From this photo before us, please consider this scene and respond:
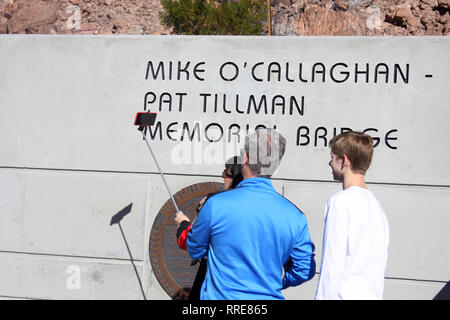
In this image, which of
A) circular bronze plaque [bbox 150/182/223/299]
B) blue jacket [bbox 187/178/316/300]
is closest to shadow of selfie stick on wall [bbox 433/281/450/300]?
circular bronze plaque [bbox 150/182/223/299]

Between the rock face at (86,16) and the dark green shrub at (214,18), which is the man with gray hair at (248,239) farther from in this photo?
the rock face at (86,16)

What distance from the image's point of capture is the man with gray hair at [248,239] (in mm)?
2025

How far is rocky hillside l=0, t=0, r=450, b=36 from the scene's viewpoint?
10242 millimetres

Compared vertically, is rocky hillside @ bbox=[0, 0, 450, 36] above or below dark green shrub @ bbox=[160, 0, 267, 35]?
above

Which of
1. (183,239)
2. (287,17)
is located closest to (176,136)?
(183,239)

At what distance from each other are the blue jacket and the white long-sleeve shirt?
0.21m

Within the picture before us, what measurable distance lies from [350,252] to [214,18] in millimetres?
6763

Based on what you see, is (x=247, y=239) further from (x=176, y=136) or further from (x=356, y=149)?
(x=176, y=136)

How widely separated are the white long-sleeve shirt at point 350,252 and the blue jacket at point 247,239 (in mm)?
212

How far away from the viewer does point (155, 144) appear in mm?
4121

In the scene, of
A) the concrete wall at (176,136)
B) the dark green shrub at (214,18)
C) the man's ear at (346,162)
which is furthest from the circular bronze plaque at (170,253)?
the dark green shrub at (214,18)

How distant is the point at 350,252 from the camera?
1.90 m

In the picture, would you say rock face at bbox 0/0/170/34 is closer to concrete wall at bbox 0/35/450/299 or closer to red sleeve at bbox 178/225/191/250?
concrete wall at bbox 0/35/450/299

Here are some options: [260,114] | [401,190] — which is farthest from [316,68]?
[401,190]
